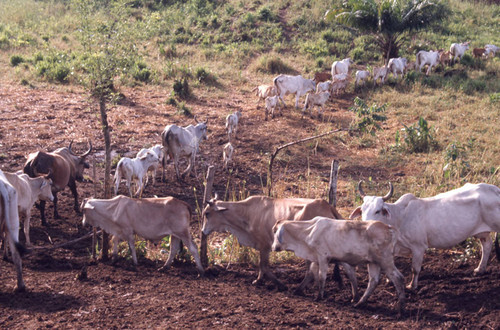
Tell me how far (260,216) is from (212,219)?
0.67 meters

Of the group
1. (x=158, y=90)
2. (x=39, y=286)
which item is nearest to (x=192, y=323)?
(x=39, y=286)

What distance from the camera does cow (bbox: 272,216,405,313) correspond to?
610cm

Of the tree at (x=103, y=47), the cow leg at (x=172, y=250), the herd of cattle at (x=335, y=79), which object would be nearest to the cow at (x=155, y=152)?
the tree at (x=103, y=47)

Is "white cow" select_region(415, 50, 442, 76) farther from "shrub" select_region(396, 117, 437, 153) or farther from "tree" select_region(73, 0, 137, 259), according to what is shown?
"tree" select_region(73, 0, 137, 259)

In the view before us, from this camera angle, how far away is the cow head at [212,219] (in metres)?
7.39

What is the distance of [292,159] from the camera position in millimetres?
12719

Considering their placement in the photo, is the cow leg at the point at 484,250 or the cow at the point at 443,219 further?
the cow leg at the point at 484,250

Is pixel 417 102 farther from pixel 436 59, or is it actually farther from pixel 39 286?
pixel 39 286

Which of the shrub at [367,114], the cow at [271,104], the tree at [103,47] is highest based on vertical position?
the tree at [103,47]

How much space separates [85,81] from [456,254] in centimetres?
575

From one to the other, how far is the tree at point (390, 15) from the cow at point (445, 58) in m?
1.43

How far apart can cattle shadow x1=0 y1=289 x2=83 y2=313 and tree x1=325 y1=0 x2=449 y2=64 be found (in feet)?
55.9

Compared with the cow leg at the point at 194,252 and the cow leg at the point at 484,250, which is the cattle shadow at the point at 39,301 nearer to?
the cow leg at the point at 194,252

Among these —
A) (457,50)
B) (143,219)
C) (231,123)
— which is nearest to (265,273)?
(143,219)
